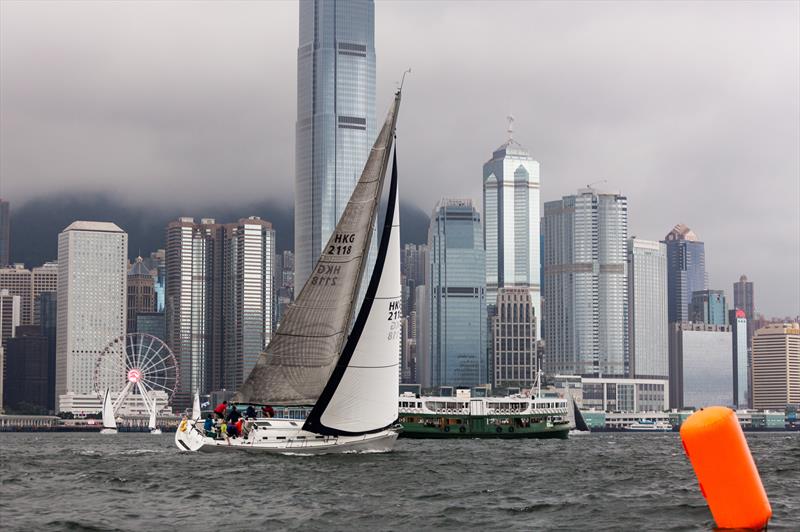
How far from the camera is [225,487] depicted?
43.8 meters

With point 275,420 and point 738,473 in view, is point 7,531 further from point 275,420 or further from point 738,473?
point 275,420

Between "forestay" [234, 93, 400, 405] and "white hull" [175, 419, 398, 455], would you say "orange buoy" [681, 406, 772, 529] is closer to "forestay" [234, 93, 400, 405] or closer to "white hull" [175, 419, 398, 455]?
"white hull" [175, 419, 398, 455]

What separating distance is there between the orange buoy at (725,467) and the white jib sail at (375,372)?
3376cm

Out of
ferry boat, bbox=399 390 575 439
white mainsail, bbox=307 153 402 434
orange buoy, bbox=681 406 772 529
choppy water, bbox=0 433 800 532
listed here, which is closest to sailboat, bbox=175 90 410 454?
white mainsail, bbox=307 153 402 434

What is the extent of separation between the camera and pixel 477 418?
467 feet

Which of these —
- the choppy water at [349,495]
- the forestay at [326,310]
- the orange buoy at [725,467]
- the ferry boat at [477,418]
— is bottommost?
the ferry boat at [477,418]

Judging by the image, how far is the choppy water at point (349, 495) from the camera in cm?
3441

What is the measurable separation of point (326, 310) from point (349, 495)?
20685 mm

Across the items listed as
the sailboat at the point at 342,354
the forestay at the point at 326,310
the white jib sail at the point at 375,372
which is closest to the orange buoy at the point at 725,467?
the white jib sail at the point at 375,372

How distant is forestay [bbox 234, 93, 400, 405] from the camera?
2409 inches

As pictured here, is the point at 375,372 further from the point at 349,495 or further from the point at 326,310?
the point at 349,495

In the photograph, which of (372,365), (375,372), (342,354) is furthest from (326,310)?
(375,372)

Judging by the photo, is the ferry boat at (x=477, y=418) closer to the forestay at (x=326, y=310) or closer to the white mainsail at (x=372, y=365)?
the forestay at (x=326, y=310)

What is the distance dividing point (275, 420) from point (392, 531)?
29.9 metres
